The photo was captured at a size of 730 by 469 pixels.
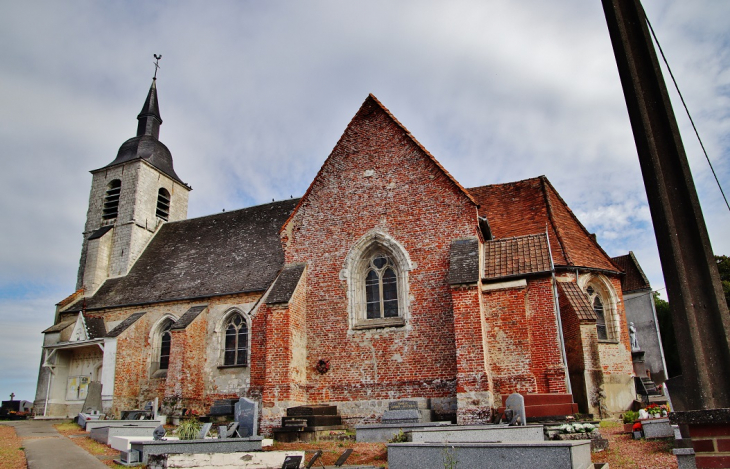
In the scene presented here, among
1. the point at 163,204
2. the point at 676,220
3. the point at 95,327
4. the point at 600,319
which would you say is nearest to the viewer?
the point at 676,220

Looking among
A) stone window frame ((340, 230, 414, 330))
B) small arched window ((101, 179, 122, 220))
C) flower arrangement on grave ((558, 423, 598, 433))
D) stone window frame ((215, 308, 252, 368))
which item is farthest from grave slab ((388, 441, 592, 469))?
small arched window ((101, 179, 122, 220))

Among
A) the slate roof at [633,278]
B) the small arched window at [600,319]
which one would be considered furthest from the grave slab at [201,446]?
the slate roof at [633,278]

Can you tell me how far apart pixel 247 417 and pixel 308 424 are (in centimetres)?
220

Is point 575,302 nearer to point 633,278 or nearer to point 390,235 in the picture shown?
point 390,235

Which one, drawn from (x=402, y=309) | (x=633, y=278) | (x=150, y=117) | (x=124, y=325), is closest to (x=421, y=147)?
(x=402, y=309)

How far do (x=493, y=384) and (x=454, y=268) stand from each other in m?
3.14

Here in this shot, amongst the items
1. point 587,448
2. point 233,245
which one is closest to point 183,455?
point 587,448

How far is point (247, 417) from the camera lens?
37.2 ft

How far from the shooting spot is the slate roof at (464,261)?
1349 centimetres

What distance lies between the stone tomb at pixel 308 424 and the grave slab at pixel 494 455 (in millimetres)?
5667

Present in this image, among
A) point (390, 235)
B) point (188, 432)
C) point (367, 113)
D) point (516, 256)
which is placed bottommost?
point (188, 432)

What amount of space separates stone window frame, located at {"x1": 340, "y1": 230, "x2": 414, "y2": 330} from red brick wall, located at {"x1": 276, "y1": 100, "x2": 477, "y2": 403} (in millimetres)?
151

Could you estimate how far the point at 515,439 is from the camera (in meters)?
9.39

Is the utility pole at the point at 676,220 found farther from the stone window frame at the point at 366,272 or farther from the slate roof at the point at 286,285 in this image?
the slate roof at the point at 286,285
